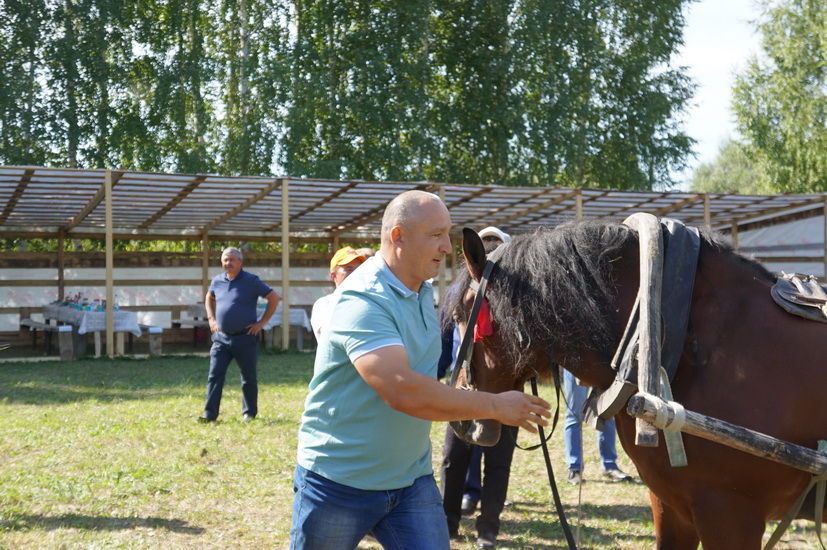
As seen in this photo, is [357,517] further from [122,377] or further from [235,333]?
[122,377]

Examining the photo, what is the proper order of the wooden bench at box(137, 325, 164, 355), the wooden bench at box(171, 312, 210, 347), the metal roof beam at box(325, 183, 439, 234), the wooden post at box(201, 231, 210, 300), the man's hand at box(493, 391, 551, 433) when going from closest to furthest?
1. the man's hand at box(493, 391, 551, 433)
2. the wooden bench at box(137, 325, 164, 355)
3. the metal roof beam at box(325, 183, 439, 234)
4. the wooden bench at box(171, 312, 210, 347)
5. the wooden post at box(201, 231, 210, 300)

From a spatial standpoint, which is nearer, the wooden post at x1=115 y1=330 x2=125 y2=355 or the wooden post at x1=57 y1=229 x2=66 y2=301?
the wooden post at x1=115 y1=330 x2=125 y2=355

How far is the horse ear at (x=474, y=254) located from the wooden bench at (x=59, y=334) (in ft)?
43.3

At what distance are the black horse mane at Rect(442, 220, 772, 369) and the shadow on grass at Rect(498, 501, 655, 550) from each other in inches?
97.2

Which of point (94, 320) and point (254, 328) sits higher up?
point (254, 328)

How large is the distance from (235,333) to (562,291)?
6109 millimetres

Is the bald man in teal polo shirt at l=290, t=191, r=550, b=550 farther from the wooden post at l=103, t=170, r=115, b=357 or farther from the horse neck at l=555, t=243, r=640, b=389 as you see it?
the wooden post at l=103, t=170, r=115, b=357

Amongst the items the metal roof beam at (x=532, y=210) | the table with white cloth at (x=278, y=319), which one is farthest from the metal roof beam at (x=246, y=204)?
the metal roof beam at (x=532, y=210)

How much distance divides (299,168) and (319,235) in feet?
6.25

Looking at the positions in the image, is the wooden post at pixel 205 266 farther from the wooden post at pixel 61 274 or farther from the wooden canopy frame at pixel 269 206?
the wooden post at pixel 61 274

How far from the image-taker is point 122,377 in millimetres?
A: 11914

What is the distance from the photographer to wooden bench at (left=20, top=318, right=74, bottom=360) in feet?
46.8

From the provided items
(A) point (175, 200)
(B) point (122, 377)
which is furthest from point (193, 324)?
(B) point (122, 377)

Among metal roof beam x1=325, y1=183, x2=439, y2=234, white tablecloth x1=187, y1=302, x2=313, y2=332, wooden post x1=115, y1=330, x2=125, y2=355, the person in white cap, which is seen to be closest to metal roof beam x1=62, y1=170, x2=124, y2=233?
wooden post x1=115, y1=330, x2=125, y2=355
